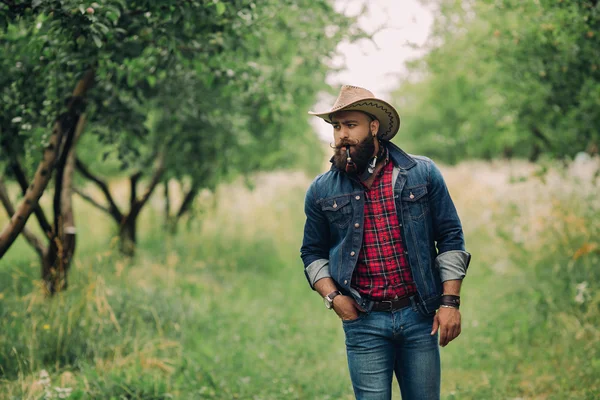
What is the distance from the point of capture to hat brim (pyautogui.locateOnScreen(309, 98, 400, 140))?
329 centimetres

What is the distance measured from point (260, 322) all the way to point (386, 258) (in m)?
4.45

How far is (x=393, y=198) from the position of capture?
3.26 meters

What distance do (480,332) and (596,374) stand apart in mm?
1930

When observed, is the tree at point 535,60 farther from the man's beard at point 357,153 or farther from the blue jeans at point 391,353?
the blue jeans at point 391,353

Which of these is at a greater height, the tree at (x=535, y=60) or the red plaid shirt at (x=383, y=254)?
the tree at (x=535, y=60)

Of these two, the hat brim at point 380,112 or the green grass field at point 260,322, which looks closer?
the hat brim at point 380,112

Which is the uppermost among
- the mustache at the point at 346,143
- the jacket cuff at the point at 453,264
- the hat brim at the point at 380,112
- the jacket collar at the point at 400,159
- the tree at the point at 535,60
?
the tree at the point at 535,60

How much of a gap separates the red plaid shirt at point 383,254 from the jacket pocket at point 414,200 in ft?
0.24

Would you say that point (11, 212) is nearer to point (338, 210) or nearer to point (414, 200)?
point (338, 210)

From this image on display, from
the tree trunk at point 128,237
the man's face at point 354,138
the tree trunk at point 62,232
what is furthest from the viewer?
the tree trunk at point 128,237

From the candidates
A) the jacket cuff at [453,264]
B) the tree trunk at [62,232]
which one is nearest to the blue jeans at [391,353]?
the jacket cuff at [453,264]

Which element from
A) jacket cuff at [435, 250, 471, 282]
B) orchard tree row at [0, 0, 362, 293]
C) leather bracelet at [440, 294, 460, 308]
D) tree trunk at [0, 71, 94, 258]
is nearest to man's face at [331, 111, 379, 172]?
jacket cuff at [435, 250, 471, 282]

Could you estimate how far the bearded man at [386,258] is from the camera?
10.5ft

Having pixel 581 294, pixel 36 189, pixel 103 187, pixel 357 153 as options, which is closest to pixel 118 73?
pixel 36 189
